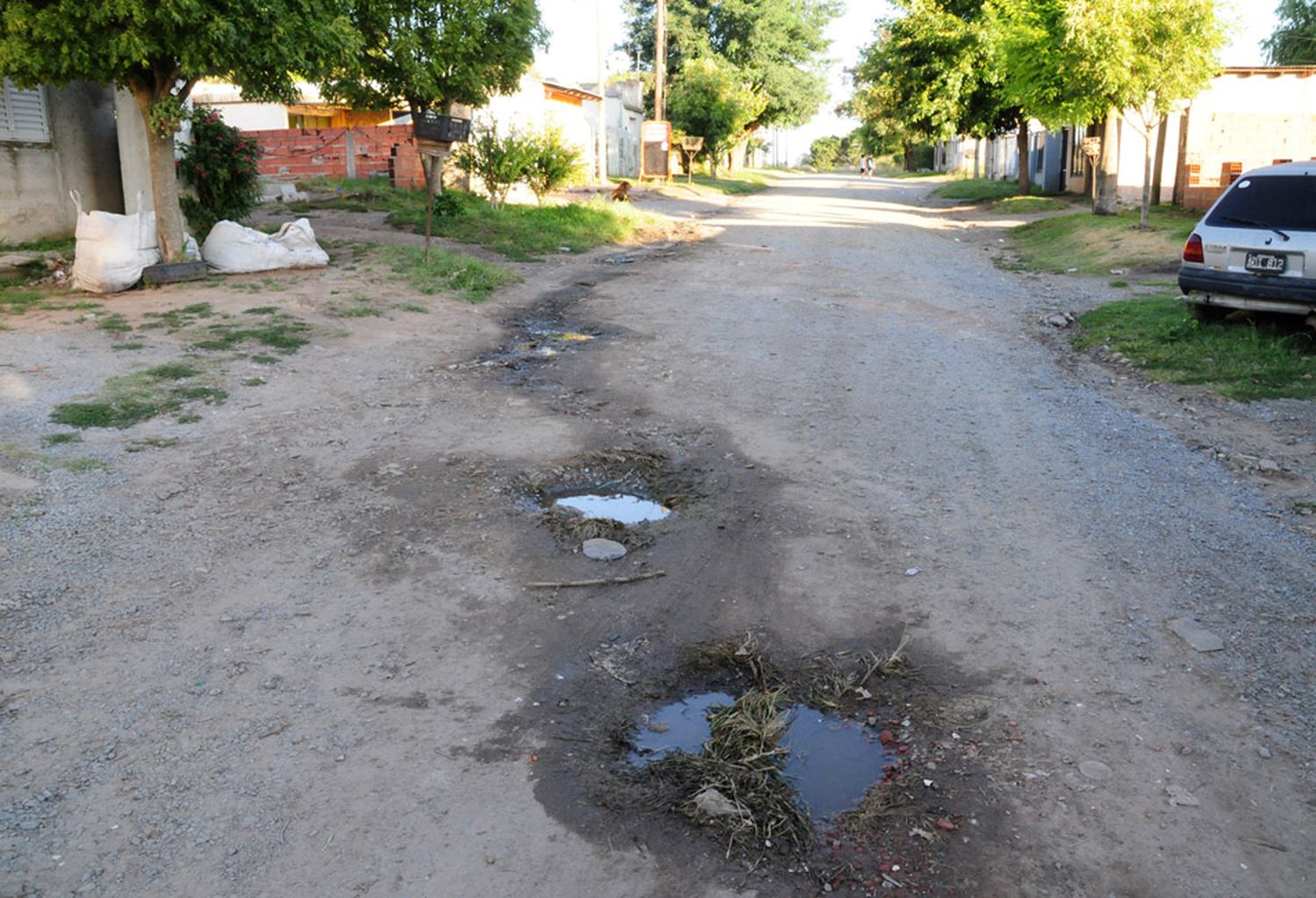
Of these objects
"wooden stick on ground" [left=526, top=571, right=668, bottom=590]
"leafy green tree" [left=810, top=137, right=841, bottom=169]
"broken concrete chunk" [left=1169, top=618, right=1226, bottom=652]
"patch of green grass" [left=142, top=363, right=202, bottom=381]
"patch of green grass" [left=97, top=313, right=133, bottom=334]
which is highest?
"leafy green tree" [left=810, top=137, right=841, bottom=169]

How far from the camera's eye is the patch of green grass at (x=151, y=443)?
20.7ft

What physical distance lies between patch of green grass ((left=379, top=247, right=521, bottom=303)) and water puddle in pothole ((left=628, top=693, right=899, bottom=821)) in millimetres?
8950

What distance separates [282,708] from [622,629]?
1373 millimetres

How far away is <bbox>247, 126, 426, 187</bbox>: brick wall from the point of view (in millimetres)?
26750

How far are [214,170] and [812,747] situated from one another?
43.1 ft

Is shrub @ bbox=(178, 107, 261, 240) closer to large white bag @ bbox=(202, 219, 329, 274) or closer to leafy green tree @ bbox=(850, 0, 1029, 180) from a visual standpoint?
large white bag @ bbox=(202, 219, 329, 274)

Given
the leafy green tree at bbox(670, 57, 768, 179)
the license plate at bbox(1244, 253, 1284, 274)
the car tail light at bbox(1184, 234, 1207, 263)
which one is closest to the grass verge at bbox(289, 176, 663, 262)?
the car tail light at bbox(1184, 234, 1207, 263)

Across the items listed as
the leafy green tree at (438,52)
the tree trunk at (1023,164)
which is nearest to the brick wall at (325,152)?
the leafy green tree at (438,52)

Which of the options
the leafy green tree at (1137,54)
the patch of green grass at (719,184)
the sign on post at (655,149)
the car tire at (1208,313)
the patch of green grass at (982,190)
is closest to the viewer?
the car tire at (1208,313)

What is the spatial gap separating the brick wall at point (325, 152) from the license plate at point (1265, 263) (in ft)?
71.2

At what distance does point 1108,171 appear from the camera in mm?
22312

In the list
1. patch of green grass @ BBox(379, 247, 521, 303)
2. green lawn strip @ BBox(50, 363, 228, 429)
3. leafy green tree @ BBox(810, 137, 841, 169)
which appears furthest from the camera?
leafy green tree @ BBox(810, 137, 841, 169)

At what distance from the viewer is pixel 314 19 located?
10805 mm

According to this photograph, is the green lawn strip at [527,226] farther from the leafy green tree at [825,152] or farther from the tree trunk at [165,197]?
the leafy green tree at [825,152]
